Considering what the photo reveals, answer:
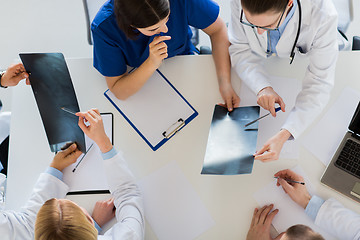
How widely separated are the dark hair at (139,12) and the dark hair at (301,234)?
795mm

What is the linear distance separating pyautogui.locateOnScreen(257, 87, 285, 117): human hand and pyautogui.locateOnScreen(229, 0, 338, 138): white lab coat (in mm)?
23

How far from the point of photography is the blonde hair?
0.90 metres

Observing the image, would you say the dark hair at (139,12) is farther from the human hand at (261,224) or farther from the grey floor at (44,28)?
the grey floor at (44,28)

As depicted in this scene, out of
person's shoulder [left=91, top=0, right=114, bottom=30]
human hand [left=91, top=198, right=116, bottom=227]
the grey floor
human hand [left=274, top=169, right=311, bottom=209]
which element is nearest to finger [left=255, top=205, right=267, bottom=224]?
human hand [left=274, top=169, right=311, bottom=209]

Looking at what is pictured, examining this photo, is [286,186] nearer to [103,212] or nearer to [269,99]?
[269,99]

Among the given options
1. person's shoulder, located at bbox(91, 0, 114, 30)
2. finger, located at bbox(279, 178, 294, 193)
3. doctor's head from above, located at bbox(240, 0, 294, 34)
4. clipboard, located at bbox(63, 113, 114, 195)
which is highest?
doctor's head from above, located at bbox(240, 0, 294, 34)

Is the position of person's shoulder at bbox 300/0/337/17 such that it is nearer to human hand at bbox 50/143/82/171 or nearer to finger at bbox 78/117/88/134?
finger at bbox 78/117/88/134

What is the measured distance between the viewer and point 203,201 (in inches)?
46.7

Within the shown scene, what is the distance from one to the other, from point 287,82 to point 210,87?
0.30 meters

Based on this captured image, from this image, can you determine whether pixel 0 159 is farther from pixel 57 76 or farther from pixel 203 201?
pixel 203 201

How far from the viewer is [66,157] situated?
4.08 ft

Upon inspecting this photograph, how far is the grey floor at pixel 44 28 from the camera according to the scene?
2299mm

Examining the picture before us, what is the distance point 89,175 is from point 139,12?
0.64m

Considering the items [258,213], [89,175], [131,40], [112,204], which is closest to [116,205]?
[112,204]
